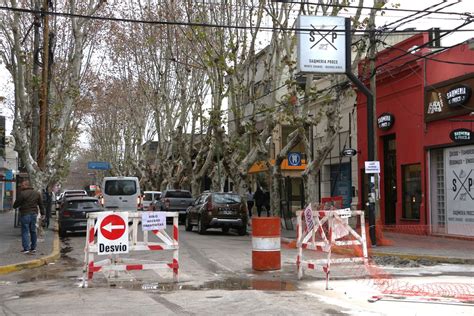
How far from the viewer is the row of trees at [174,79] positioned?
1950 cm

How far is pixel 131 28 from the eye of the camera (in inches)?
1231

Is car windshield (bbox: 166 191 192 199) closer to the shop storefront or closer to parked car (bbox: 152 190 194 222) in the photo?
parked car (bbox: 152 190 194 222)

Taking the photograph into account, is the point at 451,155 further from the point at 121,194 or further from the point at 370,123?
the point at 121,194

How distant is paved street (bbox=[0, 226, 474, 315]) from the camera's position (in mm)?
8055

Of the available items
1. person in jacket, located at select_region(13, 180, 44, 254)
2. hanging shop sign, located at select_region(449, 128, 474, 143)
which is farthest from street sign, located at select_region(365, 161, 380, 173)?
person in jacket, located at select_region(13, 180, 44, 254)

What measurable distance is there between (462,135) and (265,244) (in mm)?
9243

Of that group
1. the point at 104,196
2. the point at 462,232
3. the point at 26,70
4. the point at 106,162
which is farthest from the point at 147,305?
the point at 106,162

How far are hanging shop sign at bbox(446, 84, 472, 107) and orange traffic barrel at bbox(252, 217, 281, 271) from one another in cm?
941

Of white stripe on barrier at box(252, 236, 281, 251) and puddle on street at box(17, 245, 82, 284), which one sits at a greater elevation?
white stripe on barrier at box(252, 236, 281, 251)

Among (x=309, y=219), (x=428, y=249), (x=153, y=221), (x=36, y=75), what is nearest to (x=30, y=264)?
(x=153, y=221)

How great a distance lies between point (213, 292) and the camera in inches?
375

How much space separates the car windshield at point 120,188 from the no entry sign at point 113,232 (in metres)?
16.9

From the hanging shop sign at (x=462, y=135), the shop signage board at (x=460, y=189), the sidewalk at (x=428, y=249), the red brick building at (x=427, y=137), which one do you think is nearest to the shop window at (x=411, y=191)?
the red brick building at (x=427, y=137)

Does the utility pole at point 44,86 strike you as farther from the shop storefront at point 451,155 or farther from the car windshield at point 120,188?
the shop storefront at point 451,155
